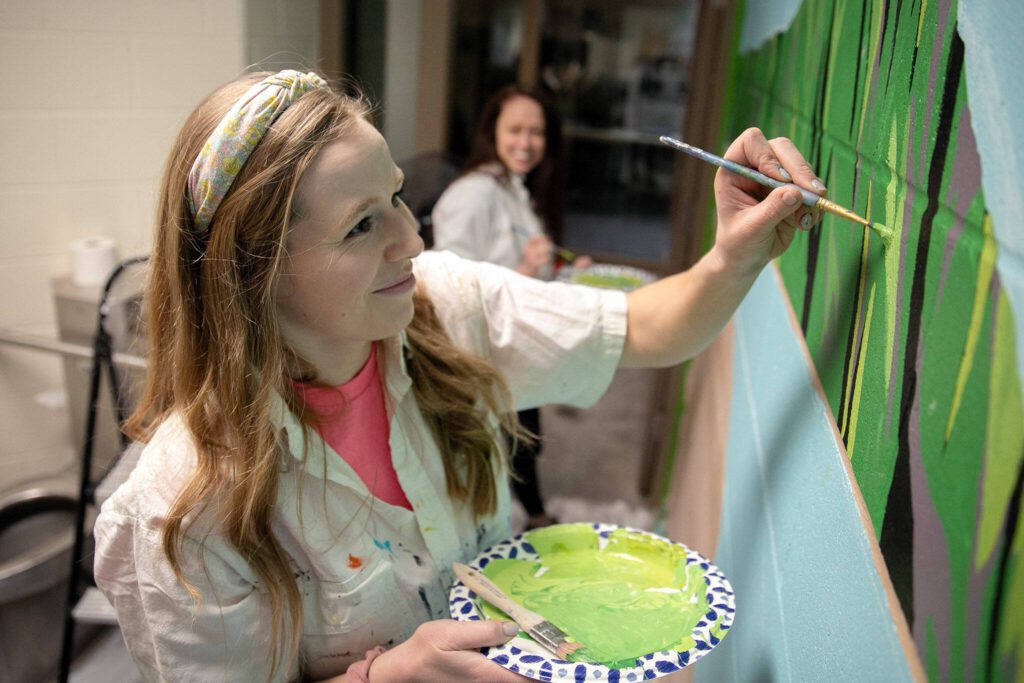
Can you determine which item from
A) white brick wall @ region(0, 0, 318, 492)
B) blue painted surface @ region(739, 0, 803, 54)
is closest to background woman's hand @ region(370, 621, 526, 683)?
blue painted surface @ region(739, 0, 803, 54)

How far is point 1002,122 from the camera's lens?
1.61 ft

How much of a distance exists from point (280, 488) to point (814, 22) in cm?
97

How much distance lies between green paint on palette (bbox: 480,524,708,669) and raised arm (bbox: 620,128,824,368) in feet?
0.85

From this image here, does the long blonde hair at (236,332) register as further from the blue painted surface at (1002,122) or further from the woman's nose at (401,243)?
the blue painted surface at (1002,122)

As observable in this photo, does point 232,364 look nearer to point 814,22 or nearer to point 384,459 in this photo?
point 384,459

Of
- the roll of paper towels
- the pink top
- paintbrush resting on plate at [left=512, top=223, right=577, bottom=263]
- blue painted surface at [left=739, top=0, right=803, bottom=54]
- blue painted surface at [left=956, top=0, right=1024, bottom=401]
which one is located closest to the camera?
blue painted surface at [left=956, top=0, right=1024, bottom=401]

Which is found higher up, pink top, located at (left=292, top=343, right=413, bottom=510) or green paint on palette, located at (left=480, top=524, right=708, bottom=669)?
pink top, located at (left=292, top=343, right=413, bottom=510)

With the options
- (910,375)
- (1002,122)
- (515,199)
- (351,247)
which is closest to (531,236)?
(515,199)

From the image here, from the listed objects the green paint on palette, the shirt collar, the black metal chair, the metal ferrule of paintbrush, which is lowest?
the black metal chair

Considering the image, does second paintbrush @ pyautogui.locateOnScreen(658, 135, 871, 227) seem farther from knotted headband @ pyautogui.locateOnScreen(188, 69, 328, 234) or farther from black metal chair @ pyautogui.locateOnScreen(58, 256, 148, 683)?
black metal chair @ pyautogui.locateOnScreen(58, 256, 148, 683)

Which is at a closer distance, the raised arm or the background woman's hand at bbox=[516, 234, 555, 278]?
the raised arm

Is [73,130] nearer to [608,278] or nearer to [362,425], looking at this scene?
[608,278]

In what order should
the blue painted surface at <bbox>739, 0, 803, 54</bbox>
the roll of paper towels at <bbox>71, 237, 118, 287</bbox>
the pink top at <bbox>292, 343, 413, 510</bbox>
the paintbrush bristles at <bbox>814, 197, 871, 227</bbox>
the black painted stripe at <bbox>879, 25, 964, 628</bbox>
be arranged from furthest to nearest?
the roll of paper towels at <bbox>71, 237, 118, 287</bbox> → the blue painted surface at <bbox>739, 0, 803, 54</bbox> → the pink top at <bbox>292, 343, 413, 510</bbox> → the paintbrush bristles at <bbox>814, 197, 871, 227</bbox> → the black painted stripe at <bbox>879, 25, 964, 628</bbox>

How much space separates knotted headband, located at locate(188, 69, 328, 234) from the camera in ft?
3.15
